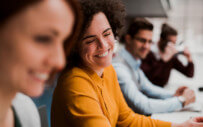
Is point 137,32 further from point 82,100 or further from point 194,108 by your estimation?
point 82,100

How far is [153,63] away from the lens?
7.44 feet

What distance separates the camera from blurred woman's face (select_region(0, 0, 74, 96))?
11.6 inches

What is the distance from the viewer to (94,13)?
0.70 metres

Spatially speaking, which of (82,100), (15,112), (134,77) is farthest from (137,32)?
(15,112)

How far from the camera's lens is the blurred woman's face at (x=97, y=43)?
0.69m

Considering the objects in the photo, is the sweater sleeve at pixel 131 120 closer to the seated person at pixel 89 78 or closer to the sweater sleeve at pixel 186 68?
the seated person at pixel 89 78

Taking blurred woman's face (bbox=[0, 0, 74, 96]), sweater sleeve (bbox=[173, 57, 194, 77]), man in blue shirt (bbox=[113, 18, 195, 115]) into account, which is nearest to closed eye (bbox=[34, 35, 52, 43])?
blurred woman's face (bbox=[0, 0, 74, 96])

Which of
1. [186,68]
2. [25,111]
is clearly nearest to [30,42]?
[25,111]

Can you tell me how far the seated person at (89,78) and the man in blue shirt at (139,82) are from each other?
0.36m

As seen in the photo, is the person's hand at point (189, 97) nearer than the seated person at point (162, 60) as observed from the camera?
Yes

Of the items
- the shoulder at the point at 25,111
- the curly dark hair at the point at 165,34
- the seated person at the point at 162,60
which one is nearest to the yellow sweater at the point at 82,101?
the shoulder at the point at 25,111

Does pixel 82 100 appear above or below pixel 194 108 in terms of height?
above

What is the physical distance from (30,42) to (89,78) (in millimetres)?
429

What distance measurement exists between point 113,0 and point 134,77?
76cm
